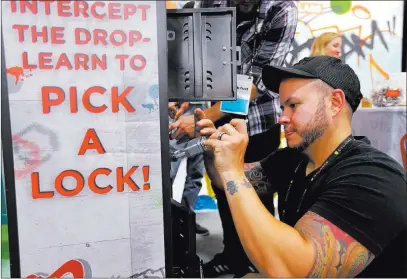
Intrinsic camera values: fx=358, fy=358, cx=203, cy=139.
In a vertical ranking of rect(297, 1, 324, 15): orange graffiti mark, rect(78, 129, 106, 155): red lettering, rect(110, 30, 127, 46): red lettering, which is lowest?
rect(78, 129, 106, 155): red lettering

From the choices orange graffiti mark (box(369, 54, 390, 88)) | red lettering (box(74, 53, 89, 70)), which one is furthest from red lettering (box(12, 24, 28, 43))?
orange graffiti mark (box(369, 54, 390, 88))

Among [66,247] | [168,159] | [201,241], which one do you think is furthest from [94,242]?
[201,241]

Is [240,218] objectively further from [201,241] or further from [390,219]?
[201,241]

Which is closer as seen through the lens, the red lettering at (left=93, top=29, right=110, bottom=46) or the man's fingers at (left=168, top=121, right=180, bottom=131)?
the red lettering at (left=93, top=29, right=110, bottom=46)

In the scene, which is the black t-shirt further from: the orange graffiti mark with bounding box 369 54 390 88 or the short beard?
the orange graffiti mark with bounding box 369 54 390 88

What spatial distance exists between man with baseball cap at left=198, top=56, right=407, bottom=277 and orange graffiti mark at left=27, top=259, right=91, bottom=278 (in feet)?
1.12

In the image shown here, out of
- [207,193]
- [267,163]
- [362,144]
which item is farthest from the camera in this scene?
[207,193]

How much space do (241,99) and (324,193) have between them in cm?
53

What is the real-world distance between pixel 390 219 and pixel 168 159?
48cm

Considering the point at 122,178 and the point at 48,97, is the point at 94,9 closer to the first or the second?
the point at 48,97

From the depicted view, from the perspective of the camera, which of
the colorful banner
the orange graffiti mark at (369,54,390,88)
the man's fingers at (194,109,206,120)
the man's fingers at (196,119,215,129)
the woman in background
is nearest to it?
the man's fingers at (196,119,215,129)

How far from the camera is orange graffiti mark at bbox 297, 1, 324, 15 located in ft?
8.51

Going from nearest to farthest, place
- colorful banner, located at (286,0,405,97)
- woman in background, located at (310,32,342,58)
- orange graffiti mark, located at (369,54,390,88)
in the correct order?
woman in background, located at (310,32,342,58)
orange graffiti mark, located at (369,54,390,88)
colorful banner, located at (286,0,405,97)

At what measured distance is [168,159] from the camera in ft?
2.56
